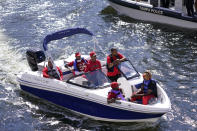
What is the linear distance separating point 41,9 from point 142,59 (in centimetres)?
932

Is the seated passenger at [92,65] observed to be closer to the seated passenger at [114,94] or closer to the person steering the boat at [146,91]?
the seated passenger at [114,94]

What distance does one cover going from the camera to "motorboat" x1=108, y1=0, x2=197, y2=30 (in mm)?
18812

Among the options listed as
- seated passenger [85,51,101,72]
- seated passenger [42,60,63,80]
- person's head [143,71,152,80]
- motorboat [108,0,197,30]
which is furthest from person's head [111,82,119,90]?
motorboat [108,0,197,30]

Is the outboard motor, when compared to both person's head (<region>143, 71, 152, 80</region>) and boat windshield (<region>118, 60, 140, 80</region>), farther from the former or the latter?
person's head (<region>143, 71, 152, 80</region>)

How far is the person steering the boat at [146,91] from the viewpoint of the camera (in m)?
10.9

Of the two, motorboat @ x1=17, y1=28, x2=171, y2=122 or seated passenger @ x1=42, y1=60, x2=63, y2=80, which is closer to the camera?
motorboat @ x1=17, y1=28, x2=171, y2=122

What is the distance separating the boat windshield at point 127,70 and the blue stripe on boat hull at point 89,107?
1321 millimetres

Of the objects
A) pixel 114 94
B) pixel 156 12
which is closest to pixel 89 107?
pixel 114 94

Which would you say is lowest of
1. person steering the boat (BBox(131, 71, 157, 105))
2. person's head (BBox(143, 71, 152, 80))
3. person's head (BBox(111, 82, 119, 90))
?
person steering the boat (BBox(131, 71, 157, 105))

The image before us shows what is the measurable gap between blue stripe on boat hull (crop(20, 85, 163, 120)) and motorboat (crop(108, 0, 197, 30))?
9.31 meters

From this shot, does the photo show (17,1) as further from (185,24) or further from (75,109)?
(75,109)

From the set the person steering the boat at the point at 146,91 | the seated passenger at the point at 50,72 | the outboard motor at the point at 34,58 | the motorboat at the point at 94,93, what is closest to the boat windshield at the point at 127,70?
the motorboat at the point at 94,93

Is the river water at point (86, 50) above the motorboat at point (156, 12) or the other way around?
the other way around

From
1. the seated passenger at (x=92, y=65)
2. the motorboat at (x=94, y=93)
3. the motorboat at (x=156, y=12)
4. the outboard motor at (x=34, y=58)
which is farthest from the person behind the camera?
the motorboat at (x=156, y=12)
